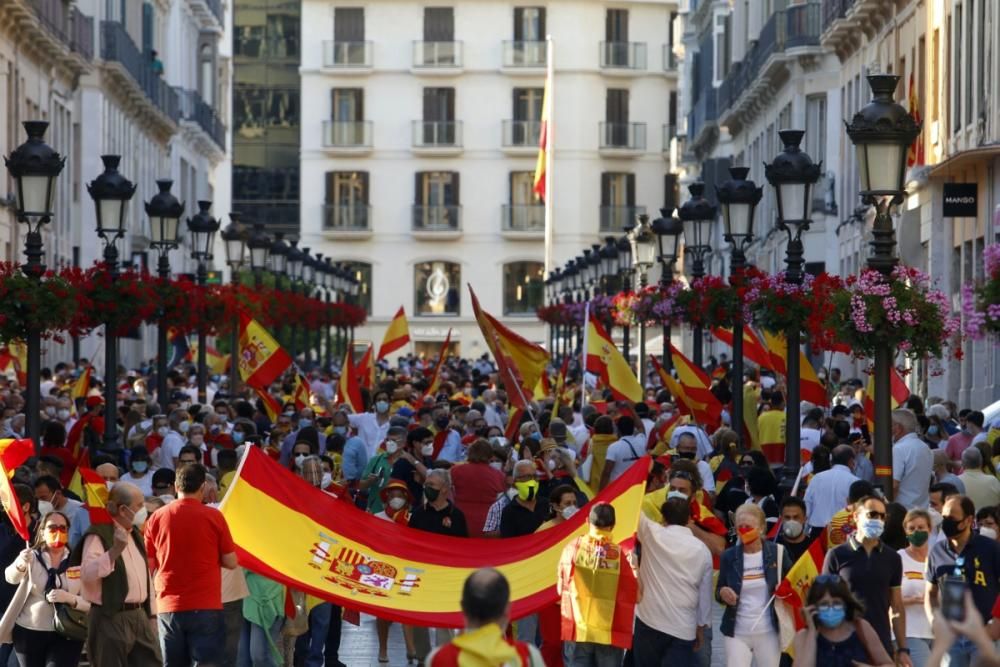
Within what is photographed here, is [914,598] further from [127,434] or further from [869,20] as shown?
[869,20]

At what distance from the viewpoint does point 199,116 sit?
77.1 m

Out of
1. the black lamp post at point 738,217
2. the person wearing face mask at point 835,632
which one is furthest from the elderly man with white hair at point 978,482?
the black lamp post at point 738,217

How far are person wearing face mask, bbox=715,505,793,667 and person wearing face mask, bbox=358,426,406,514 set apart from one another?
6.23 metres

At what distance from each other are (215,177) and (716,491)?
77.5 metres

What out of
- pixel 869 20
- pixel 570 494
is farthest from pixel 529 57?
pixel 570 494

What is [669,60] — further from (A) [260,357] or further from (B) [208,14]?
(A) [260,357]

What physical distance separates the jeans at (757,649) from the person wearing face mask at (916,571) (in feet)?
2.69

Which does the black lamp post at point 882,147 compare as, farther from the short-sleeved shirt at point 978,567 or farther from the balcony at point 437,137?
the balcony at point 437,137

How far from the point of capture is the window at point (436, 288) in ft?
299

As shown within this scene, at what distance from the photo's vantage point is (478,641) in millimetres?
8445

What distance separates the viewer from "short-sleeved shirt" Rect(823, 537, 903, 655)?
1301 centimetres

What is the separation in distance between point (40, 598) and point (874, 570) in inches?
181

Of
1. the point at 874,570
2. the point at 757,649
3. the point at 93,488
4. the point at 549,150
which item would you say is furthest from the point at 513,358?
the point at 549,150

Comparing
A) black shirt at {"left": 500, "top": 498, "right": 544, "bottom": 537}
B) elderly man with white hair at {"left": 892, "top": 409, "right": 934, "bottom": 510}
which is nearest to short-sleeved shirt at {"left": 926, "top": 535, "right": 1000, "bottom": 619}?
black shirt at {"left": 500, "top": 498, "right": 544, "bottom": 537}
